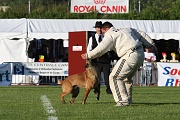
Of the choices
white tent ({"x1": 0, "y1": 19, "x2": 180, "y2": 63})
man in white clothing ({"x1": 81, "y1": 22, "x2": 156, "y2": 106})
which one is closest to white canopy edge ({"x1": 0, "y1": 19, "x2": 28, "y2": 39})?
white tent ({"x1": 0, "y1": 19, "x2": 180, "y2": 63})

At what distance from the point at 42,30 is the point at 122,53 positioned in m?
18.6

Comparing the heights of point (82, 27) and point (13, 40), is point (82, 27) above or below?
above

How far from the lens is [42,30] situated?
31.4m

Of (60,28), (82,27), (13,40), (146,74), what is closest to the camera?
(146,74)

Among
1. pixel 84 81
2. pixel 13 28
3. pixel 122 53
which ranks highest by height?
pixel 13 28

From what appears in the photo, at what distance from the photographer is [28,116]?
1095 cm

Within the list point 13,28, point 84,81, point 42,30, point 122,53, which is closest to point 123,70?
point 122,53

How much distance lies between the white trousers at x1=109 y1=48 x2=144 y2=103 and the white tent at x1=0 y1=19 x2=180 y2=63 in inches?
696

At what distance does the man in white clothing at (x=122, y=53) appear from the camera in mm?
12938

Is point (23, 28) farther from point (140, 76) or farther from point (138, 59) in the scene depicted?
point (138, 59)

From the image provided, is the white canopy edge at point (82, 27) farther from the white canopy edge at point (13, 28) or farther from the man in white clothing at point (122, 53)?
the man in white clothing at point (122, 53)

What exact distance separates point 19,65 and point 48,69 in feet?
4.35

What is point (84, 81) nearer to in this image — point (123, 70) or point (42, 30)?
point (123, 70)

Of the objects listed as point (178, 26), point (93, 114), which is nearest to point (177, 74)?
point (178, 26)
